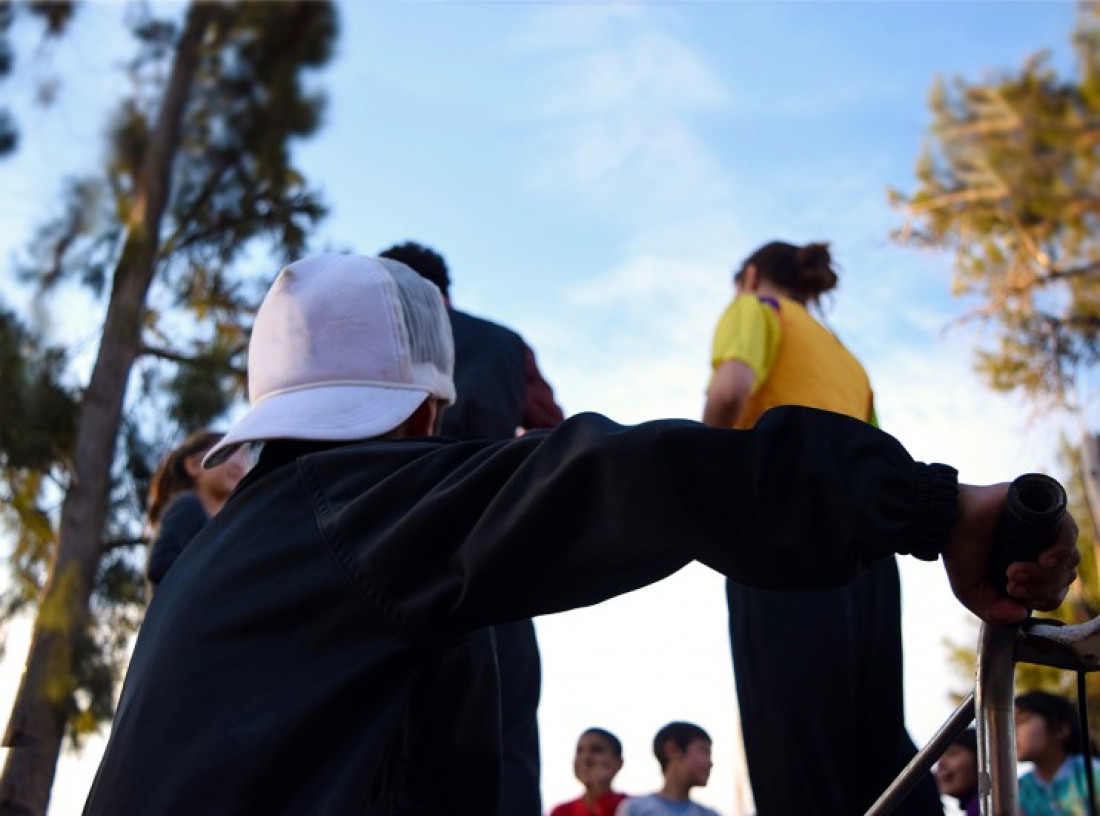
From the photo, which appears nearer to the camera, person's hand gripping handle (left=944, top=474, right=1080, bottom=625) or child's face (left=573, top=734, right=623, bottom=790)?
person's hand gripping handle (left=944, top=474, right=1080, bottom=625)

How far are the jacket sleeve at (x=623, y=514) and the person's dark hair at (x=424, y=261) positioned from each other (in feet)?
7.33

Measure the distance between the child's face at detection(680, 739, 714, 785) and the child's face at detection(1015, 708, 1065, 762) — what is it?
→ 6.09 ft

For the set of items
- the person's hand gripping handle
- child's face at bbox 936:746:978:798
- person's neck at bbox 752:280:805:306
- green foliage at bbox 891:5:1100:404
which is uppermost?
green foliage at bbox 891:5:1100:404

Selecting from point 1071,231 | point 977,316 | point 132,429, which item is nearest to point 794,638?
point 132,429

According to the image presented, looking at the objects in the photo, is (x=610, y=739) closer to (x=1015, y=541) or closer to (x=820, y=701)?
(x=820, y=701)


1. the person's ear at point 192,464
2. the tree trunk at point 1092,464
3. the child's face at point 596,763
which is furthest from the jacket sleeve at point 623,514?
the tree trunk at point 1092,464

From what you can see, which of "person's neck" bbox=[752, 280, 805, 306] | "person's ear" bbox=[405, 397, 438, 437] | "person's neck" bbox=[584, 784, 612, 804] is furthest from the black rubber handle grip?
"person's neck" bbox=[584, 784, 612, 804]

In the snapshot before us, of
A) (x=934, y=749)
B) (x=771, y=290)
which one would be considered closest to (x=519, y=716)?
→ (x=771, y=290)

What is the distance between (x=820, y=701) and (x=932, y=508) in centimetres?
170

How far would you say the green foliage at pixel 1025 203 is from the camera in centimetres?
1344

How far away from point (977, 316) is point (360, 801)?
12.3 m

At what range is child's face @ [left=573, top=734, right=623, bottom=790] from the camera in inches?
279

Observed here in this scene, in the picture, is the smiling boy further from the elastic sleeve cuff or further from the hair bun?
the elastic sleeve cuff

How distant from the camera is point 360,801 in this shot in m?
1.59
